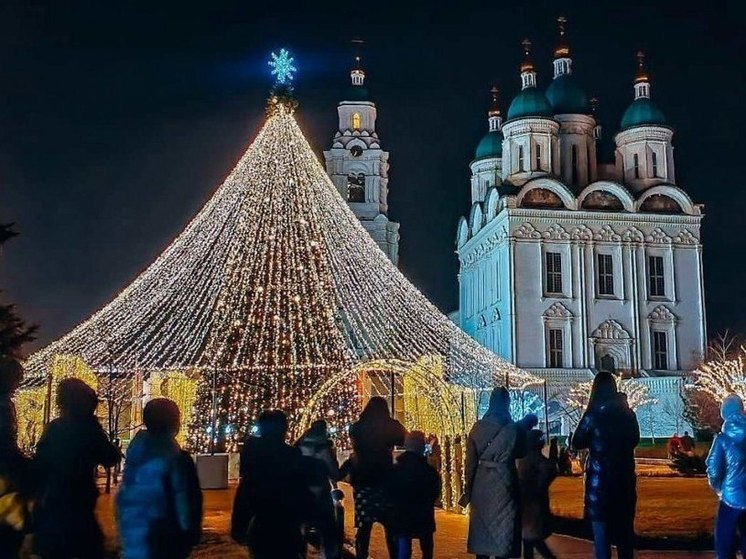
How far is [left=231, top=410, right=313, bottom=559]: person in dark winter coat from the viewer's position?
20.7ft

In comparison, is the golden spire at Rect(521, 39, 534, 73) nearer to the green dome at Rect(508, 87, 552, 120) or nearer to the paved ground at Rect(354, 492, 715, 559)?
the green dome at Rect(508, 87, 552, 120)

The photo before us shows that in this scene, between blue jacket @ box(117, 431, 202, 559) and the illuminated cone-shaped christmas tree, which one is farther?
the illuminated cone-shaped christmas tree

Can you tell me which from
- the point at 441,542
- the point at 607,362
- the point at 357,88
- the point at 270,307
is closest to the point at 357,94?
the point at 357,88

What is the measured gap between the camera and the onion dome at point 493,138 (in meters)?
65.3

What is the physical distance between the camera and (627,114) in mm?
60062

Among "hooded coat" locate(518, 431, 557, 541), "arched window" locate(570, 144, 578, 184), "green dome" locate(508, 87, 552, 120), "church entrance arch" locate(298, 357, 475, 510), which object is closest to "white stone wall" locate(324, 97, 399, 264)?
"green dome" locate(508, 87, 552, 120)

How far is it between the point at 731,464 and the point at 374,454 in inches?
122

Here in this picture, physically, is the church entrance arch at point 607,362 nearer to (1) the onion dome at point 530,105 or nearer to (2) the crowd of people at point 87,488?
(1) the onion dome at point 530,105

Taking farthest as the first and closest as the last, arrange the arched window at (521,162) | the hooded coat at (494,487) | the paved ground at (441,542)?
the arched window at (521,162) < the paved ground at (441,542) < the hooded coat at (494,487)

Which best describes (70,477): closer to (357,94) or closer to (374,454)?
(374,454)

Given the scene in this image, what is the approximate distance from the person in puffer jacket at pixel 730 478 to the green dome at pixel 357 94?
6608 cm

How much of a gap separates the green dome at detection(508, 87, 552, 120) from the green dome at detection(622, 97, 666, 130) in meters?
5.19

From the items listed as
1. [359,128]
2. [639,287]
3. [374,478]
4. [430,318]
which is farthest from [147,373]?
[359,128]

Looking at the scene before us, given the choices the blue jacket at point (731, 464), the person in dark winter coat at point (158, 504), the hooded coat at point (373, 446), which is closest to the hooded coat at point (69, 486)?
the person in dark winter coat at point (158, 504)
